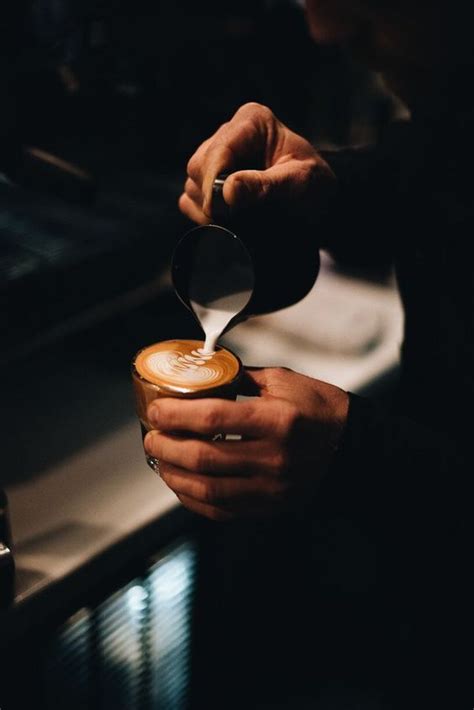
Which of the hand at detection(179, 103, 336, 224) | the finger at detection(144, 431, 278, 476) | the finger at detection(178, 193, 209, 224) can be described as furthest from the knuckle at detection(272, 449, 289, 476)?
the finger at detection(178, 193, 209, 224)

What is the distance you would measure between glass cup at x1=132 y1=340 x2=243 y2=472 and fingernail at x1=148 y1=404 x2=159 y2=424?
21mm

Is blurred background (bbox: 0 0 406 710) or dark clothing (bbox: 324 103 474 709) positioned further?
blurred background (bbox: 0 0 406 710)

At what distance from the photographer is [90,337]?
1506 millimetres

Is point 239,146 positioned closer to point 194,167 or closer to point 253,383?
point 194,167

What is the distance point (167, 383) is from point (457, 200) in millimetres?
644

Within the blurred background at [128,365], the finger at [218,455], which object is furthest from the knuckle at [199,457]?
the blurred background at [128,365]

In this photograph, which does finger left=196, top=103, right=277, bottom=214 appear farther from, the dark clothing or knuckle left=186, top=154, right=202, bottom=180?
the dark clothing

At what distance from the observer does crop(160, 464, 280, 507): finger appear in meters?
0.84

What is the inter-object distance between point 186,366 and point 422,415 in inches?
21.6

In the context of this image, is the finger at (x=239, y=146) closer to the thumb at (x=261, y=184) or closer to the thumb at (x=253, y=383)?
the thumb at (x=261, y=184)

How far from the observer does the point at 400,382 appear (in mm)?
1368

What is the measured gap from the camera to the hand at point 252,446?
2.63ft

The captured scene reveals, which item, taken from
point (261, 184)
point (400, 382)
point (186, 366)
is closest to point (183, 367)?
point (186, 366)

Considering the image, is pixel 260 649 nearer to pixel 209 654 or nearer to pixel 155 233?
pixel 209 654
